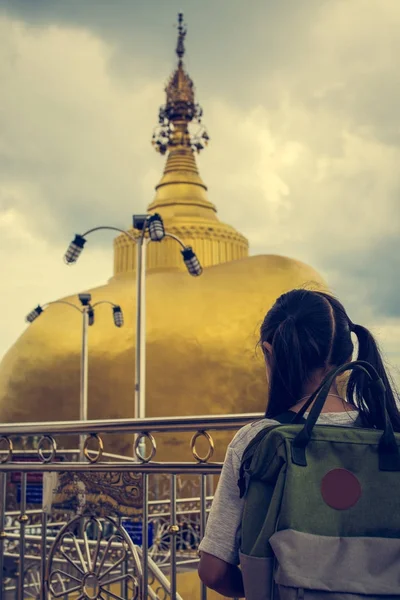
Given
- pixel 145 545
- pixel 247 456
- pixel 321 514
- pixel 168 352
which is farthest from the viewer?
pixel 168 352

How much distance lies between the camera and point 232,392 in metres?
20.8

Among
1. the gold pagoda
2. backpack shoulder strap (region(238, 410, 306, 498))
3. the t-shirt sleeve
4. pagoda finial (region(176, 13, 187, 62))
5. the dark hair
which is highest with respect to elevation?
pagoda finial (region(176, 13, 187, 62))

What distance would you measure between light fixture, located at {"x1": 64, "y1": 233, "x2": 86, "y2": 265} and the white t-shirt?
35.3ft

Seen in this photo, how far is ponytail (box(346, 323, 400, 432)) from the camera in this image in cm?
212

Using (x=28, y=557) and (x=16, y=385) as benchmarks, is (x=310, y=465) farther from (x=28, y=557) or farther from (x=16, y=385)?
(x=16, y=385)

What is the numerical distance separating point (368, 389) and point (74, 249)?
10810 mm

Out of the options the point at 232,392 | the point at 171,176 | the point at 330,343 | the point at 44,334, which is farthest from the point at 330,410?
the point at 171,176

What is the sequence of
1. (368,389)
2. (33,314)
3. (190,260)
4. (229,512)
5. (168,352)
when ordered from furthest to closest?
(168,352) < (33,314) < (190,260) < (368,389) < (229,512)

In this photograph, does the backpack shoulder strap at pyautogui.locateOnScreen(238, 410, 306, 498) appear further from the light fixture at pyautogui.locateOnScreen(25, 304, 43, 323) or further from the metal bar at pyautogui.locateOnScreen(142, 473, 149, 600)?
the light fixture at pyautogui.locateOnScreen(25, 304, 43, 323)

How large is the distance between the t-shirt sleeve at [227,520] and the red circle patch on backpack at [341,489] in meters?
0.27

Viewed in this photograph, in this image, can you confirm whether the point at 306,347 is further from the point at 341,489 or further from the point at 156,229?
the point at 156,229

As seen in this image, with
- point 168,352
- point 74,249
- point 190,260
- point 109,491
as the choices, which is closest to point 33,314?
point 168,352

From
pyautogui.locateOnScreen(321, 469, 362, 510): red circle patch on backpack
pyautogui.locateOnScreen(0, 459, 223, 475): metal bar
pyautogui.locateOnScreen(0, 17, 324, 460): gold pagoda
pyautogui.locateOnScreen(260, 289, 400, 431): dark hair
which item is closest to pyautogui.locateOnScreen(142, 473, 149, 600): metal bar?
pyautogui.locateOnScreen(0, 459, 223, 475): metal bar

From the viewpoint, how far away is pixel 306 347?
2.12 m
